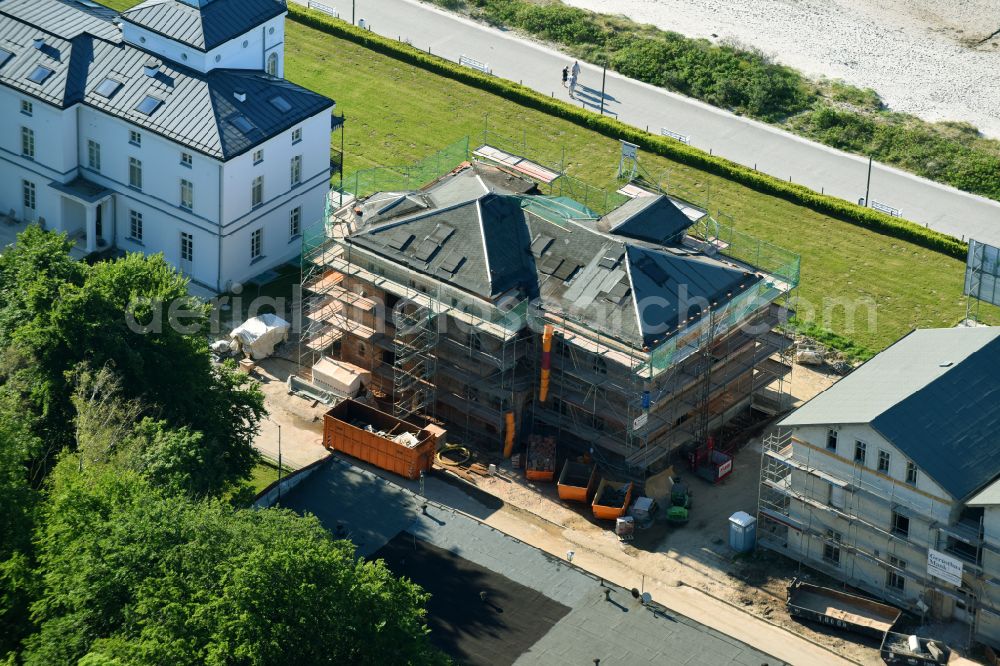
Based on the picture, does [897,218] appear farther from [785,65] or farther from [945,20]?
[945,20]

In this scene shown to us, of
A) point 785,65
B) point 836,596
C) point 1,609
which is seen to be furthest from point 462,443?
A: point 785,65

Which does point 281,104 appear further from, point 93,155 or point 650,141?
point 650,141

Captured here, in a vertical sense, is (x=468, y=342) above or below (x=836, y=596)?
above

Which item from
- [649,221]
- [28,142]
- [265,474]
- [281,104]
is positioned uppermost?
[281,104]

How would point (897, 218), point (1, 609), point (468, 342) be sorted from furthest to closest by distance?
point (897, 218), point (468, 342), point (1, 609)

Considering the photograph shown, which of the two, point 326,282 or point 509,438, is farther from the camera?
point 326,282

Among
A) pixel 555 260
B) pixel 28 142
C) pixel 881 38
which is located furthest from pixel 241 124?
pixel 881 38
